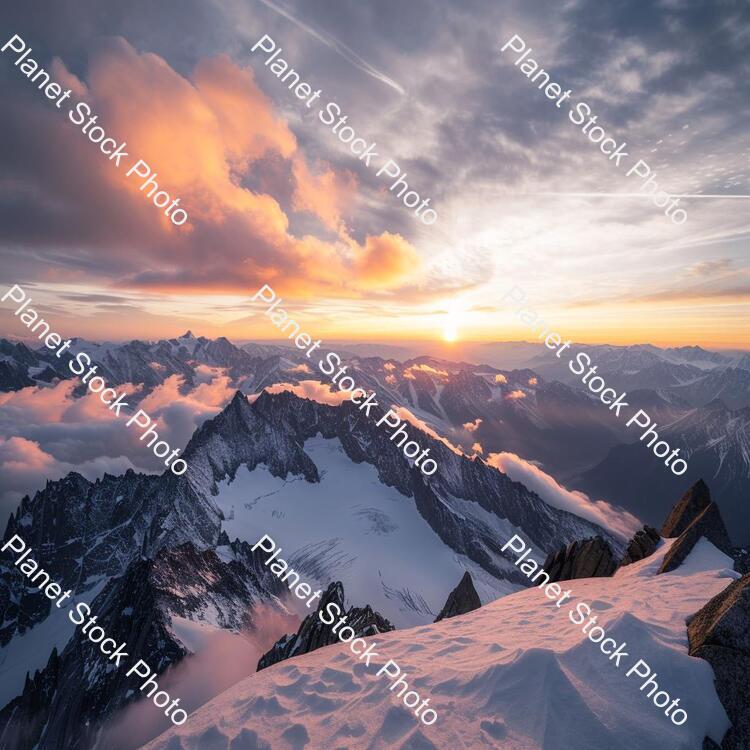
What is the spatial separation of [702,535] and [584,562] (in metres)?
7.23

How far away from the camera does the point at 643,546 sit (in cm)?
1997

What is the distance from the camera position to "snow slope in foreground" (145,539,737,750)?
24.0 feet

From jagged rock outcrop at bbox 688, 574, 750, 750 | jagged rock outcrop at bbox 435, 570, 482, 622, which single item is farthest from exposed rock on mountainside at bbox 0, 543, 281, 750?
jagged rock outcrop at bbox 688, 574, 750, 750

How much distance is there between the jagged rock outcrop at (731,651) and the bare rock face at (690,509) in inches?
520

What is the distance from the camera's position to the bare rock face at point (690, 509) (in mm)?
19328

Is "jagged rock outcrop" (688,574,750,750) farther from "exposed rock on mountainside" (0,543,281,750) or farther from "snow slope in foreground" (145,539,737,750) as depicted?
"exposed rock on mountainside" (0,543,281,750)

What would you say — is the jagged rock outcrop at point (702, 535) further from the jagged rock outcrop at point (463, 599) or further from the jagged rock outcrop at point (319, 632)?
the jagged rock outcrop at point (463, 599)

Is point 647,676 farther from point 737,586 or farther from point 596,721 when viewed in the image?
point 737,586

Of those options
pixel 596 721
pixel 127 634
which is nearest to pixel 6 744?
pixel 127 634

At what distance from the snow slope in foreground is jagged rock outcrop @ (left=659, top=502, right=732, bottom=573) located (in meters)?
2.56

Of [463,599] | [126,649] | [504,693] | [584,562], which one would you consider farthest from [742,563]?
[126,649]

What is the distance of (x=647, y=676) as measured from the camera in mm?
8078

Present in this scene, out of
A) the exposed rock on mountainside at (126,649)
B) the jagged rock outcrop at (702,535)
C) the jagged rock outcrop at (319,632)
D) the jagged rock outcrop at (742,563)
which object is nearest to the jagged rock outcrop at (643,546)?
the jagged rock outcrop at (702,535)

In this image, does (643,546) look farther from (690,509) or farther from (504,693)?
(504,693)
